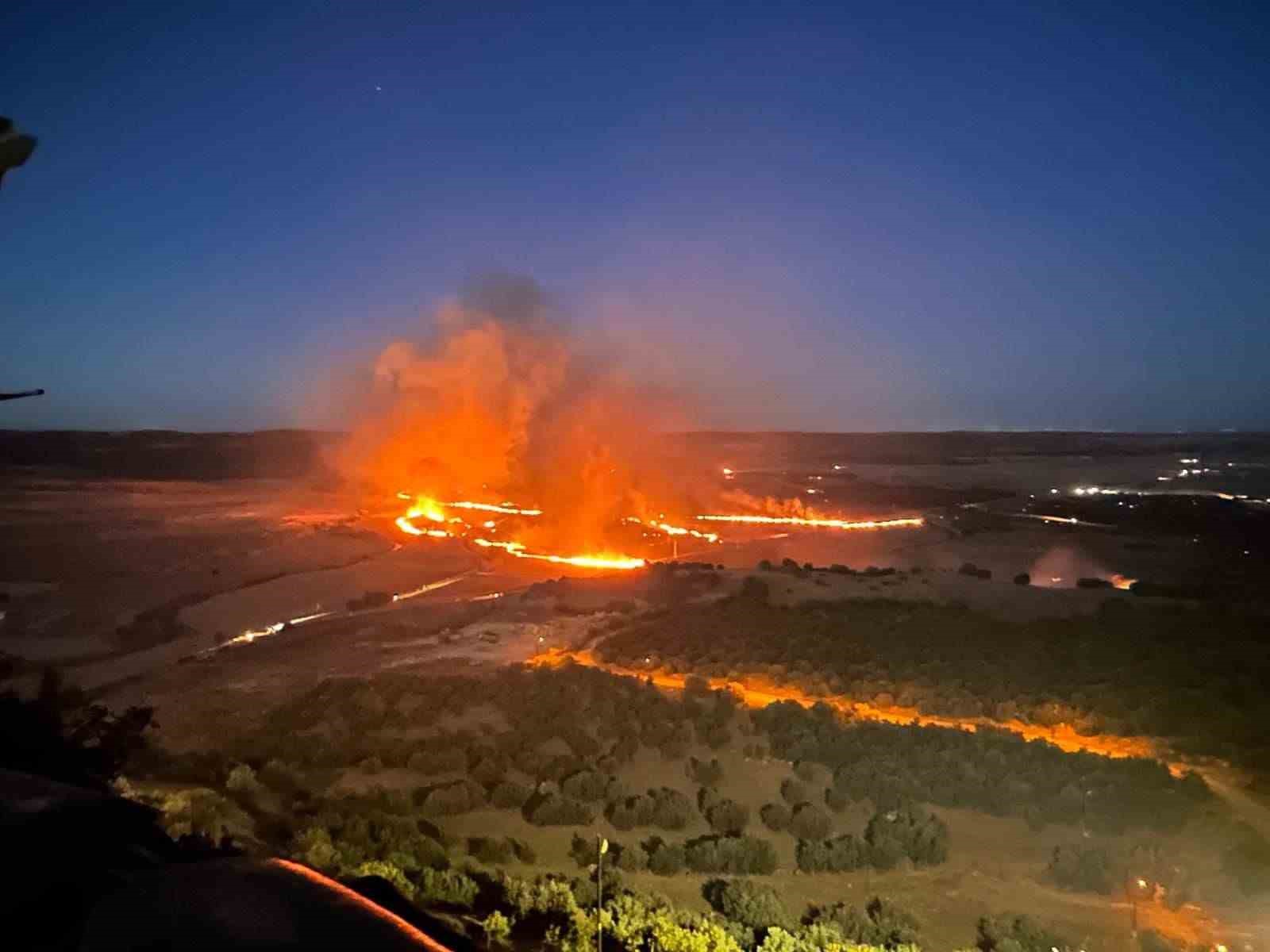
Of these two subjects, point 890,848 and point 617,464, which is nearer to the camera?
point 890,848

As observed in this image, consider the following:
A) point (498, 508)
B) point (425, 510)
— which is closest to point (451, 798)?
point (498, 508)

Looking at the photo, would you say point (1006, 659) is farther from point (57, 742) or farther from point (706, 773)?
point (57, 742)

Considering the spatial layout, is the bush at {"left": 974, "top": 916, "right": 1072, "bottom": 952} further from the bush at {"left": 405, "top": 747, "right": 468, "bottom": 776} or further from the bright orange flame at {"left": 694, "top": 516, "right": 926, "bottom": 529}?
the bright orange flame at {"left": 694, "top": 516, "right": 926, "bottom": 529}

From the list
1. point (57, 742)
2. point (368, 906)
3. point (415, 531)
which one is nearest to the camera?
point (368, 906)

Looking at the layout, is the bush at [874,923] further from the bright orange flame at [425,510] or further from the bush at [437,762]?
the bright orange flame at [425,510]

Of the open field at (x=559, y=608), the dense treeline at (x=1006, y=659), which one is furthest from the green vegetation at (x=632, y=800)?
the dense treeline at (x=1006, y=659)

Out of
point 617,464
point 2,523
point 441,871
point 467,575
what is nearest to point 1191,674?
point 441,871

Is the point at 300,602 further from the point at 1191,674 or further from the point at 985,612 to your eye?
the point at 1191,674

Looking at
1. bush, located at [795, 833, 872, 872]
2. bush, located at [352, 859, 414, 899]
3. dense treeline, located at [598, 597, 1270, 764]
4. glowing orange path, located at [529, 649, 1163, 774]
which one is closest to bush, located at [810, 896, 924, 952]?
bush, located at [795, 833, 872, 872]
